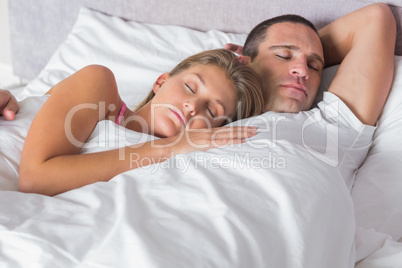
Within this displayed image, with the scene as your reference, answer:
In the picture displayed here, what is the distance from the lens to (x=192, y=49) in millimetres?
1978

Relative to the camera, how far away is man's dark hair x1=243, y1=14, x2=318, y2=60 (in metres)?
1.73

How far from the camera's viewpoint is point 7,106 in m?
1.35

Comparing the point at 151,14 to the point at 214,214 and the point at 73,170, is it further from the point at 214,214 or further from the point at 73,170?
the point at 214,214

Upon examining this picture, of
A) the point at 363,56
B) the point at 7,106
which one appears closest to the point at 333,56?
the point at 363,56

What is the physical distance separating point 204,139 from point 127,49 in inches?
36.1

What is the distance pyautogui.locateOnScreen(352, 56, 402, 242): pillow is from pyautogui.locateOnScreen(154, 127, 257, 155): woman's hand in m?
0.37

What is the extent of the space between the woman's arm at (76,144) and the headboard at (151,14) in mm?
860

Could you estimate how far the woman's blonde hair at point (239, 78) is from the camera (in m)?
1.46

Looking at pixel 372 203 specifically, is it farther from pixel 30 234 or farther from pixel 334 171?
pixel 30 234

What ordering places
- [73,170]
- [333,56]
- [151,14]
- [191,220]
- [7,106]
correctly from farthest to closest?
[151,14]
[333,56]
[7,106]
[73,170]
[191,220]

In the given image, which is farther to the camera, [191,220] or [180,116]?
[180,116]

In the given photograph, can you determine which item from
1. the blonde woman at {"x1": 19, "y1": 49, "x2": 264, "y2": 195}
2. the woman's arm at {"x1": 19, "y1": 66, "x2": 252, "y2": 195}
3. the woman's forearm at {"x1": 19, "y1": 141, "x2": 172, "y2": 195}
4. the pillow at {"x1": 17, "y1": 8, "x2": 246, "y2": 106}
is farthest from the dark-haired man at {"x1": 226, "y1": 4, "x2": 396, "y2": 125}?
the woman's forearm at {"x1": 19, "y1": 141, "x2": 172, "y2": 195}

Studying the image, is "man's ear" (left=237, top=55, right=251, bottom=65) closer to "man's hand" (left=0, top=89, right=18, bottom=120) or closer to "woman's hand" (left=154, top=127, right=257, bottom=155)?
"woman's hand" (left=154, top=127, right=257, bottom=155)

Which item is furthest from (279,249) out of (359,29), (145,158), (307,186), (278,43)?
(359,29)
